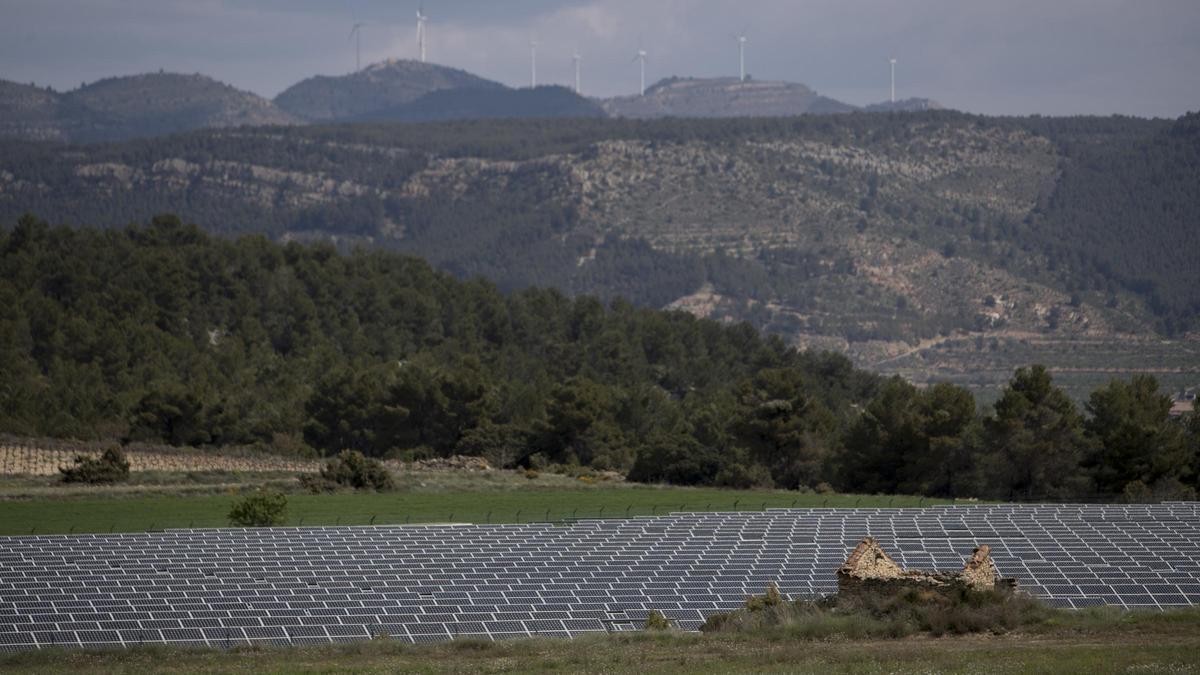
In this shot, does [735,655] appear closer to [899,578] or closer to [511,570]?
[899,578]

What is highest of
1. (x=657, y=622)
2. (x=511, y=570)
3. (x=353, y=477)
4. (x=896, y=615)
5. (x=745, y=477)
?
(x=896, y=615)

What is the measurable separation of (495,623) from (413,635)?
5.44 ft

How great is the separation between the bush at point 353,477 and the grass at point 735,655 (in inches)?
1560

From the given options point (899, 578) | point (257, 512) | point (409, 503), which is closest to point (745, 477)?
point (409, 503)

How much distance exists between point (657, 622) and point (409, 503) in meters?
33.4

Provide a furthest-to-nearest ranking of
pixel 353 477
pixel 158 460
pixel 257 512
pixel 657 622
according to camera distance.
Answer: pixel 158 460
pixel 353 477
pixel 257 512
pixel 657 622

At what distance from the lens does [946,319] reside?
192 m

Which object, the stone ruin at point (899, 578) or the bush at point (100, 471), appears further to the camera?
the bush at point (100, 471)

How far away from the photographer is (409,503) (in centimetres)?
6175

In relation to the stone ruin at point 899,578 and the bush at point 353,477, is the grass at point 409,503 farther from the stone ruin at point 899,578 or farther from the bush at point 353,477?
the stone ruin at point 899,578

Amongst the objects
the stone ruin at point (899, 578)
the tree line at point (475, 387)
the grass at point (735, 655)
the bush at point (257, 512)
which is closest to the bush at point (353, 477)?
the tree line at point (475, 387)

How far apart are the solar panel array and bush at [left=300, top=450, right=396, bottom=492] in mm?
20871

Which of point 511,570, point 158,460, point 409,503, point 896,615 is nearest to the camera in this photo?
point 896,615

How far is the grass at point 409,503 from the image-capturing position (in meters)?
54.6
